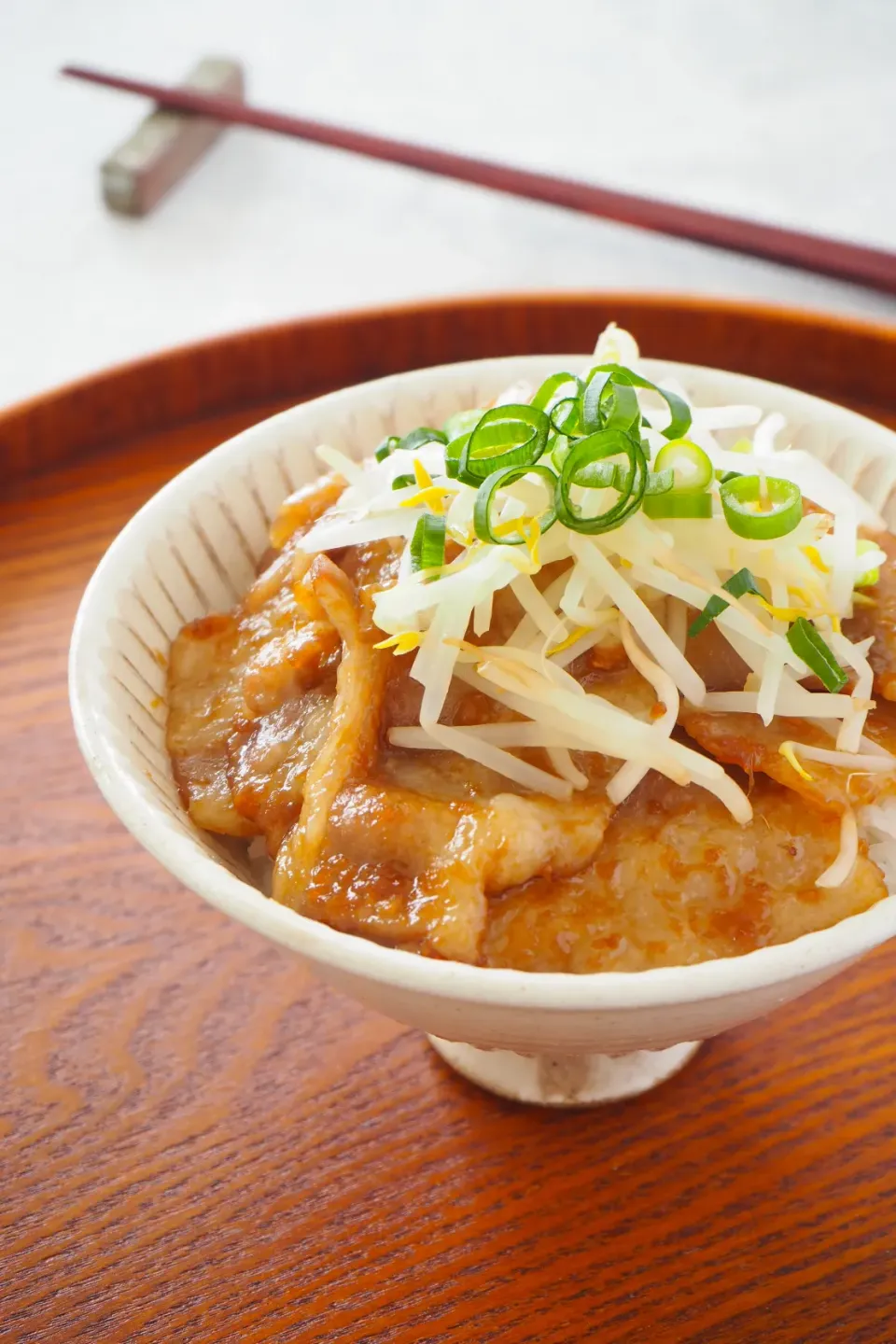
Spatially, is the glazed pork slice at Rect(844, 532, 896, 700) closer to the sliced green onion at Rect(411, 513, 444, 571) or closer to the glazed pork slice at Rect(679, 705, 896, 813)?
the glazed pork slice at Rect(679, 705, 896, 813)

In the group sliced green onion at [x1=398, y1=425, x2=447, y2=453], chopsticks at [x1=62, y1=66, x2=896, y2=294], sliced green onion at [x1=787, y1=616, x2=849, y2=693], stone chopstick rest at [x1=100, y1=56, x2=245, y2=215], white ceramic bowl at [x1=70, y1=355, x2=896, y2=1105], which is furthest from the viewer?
stone chopstick rest at [x1=100, y1=56, x2=245, y2=215]

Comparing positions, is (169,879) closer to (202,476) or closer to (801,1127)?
(202,476)

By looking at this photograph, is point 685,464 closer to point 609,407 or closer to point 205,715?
point 609,407

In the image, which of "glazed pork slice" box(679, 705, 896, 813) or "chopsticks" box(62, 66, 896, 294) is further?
"chopsticks" box(62, 66, 896, 294)

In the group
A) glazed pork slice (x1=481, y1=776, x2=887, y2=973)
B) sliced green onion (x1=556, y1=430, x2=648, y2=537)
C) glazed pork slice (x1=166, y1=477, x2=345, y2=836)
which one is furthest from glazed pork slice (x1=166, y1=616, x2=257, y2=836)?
sliced green onion (x1=556, y1=430, x2=648, y2=537)

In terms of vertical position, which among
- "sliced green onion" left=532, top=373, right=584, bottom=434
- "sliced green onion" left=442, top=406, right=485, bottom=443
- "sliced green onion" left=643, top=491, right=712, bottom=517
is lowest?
"sliced green onion" left=643, top=491, right=712, bottom=517

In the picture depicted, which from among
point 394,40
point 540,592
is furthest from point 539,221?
point 540,592
